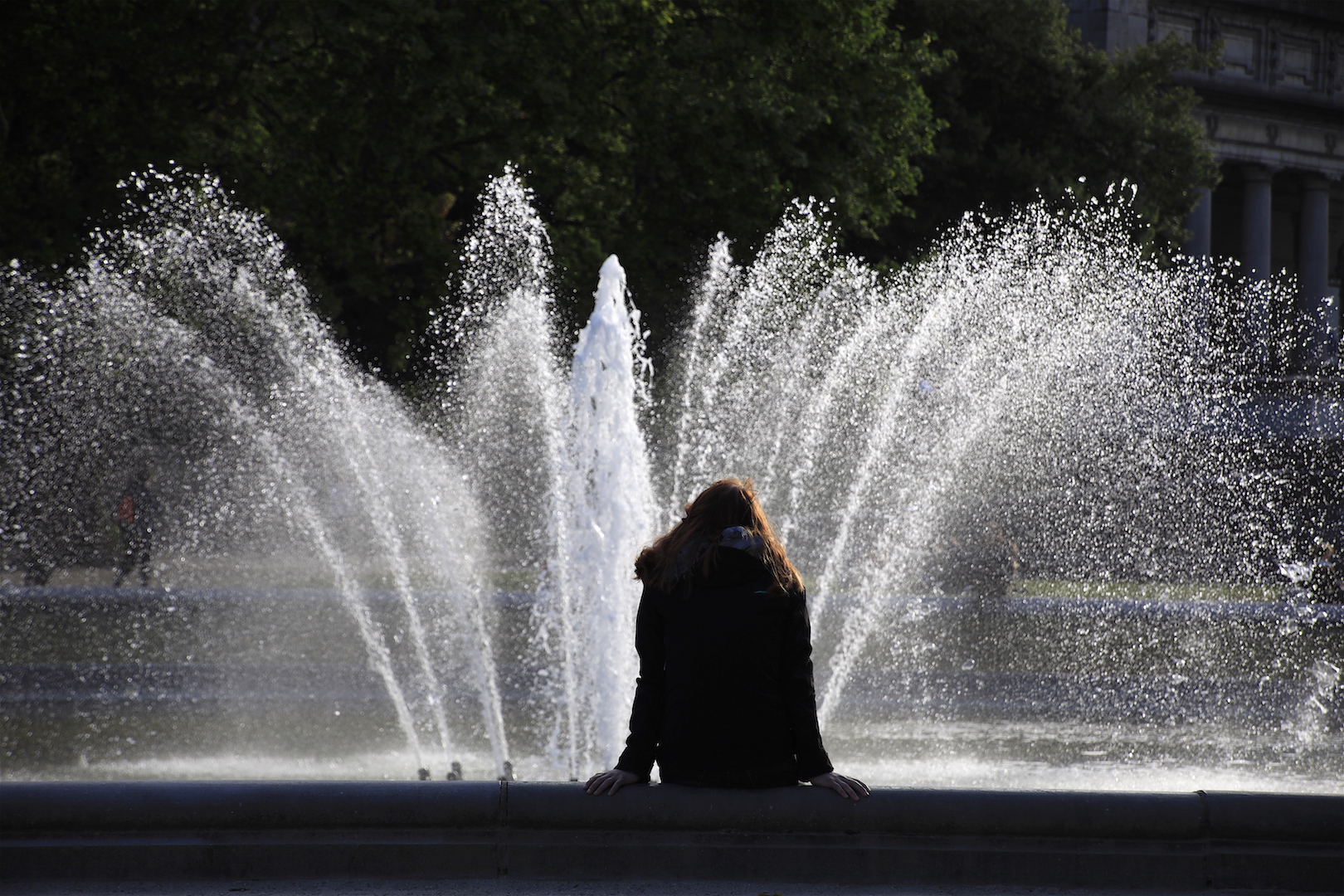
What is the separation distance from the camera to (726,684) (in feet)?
13.7

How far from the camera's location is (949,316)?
61.6 ft

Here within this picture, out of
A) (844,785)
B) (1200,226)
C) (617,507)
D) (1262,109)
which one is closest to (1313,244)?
(1262,109)

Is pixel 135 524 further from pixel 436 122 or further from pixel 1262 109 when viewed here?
pixel 1262 109

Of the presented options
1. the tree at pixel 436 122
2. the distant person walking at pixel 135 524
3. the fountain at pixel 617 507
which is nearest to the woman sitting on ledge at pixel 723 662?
the fountain at pixel 617 507

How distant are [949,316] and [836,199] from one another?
2270 mm

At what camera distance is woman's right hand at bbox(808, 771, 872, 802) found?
425cm

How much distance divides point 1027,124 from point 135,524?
17.7 metres

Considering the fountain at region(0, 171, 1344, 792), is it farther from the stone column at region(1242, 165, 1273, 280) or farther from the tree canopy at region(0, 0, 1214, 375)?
the stone column at region(1242, 165, 1273, 280)

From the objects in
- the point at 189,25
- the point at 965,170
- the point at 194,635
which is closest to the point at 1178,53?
the point at 965,170

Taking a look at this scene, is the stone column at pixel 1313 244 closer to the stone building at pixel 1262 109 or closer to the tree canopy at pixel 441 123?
the stone building at pixel 1262 109

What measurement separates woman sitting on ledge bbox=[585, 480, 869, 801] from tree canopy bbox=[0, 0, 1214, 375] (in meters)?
14.6

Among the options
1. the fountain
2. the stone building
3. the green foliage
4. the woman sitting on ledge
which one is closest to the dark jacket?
the woman sitting on ledge

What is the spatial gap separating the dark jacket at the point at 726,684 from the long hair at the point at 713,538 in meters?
0.03

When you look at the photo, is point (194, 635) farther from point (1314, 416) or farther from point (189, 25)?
point (1314, 416)
